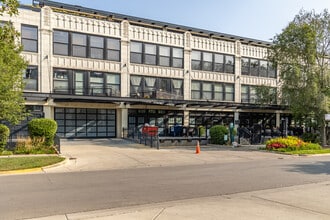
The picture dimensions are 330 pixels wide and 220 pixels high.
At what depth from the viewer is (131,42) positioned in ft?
101

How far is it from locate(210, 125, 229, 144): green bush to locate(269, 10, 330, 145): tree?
5.75 meters

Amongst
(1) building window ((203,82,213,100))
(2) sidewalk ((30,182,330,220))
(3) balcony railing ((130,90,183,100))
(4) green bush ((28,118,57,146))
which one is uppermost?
(1) building window ((203,82,213,100))

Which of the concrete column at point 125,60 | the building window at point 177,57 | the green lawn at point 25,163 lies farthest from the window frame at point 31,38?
the green lawn at point 25,163

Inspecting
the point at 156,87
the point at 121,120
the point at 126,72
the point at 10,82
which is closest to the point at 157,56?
the point at 156,87

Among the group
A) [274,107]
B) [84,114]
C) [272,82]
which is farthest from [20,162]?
[272,82]

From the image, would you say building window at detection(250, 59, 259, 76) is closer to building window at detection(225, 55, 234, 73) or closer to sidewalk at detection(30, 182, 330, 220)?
Result: building window at detection(225, 55, 234, 73)

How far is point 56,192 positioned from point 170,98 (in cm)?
2333

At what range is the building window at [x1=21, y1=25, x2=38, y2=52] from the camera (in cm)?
2628

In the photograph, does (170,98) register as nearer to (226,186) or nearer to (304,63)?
(304,63)

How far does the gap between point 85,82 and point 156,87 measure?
6929mm

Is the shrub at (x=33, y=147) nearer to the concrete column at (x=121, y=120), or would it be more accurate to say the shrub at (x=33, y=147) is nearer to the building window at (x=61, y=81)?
the building window at (x=61, y=81)

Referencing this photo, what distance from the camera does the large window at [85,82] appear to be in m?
27.6

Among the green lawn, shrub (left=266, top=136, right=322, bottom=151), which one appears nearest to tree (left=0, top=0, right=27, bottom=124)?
the green lawn

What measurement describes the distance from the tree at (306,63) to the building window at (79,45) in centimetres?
1623
